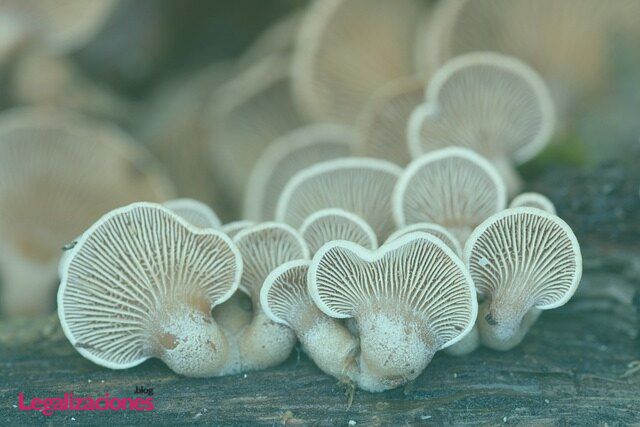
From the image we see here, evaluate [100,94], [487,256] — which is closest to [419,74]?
[487,256]

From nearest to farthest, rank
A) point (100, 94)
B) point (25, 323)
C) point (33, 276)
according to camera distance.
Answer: point (25, 323), point (33, 276), point (100, 94)

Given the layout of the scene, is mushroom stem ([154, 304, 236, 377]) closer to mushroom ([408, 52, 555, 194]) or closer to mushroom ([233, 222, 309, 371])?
mushroom ([233, 222, 309, 371])

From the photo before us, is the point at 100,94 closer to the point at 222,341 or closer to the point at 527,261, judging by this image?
the point at 222,341

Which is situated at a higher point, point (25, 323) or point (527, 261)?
point (25, 323)

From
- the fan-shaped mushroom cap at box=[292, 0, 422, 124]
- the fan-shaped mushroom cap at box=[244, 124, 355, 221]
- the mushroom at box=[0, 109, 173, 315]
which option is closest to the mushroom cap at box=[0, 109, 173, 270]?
the mushroom at box=[0, 109, 173, 315]

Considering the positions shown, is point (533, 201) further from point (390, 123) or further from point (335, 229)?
point (390, 123)

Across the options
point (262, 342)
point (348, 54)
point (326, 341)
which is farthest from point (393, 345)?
point (348, 54)
